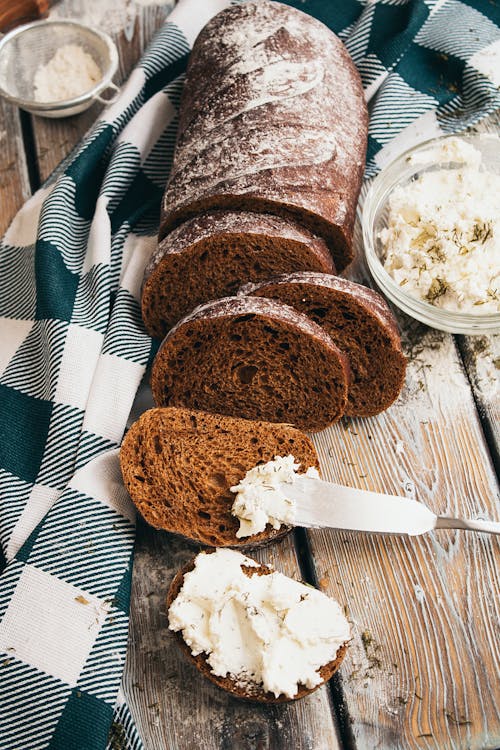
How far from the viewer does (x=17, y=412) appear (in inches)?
116

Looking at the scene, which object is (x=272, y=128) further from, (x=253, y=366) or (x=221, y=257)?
(x=253, y=366)

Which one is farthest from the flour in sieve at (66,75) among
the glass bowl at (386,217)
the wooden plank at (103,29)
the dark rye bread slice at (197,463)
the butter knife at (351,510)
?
the butter knife at (351,510)

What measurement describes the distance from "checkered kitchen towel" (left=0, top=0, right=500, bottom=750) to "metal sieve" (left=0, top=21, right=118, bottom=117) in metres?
0.18

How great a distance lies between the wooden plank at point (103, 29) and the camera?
12.3 ft

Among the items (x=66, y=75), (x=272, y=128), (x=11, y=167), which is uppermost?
(x=272, y=128)

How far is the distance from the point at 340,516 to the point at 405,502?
228 mm

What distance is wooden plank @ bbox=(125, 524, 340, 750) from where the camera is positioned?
2.46m

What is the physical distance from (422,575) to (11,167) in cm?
267

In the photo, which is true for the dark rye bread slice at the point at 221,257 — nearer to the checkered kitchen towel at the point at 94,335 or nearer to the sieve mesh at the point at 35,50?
the checkered kitchen towel at the point at 94,335

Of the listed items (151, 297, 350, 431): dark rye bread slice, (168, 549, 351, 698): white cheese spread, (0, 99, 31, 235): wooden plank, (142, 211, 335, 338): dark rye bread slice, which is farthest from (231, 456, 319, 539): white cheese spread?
(0, 99, 31, 235): wooden plank

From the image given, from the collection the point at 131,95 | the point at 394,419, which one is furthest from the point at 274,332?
the point at 131,95

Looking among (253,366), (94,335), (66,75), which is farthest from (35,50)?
(253,366)

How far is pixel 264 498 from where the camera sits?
2543 mm

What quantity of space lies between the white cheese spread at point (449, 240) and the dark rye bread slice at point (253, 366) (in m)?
0.48
